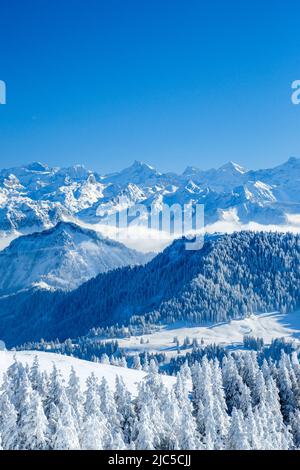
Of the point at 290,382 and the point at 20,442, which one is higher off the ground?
the point at 20,442

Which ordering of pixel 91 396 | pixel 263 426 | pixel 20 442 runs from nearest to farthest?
pixel 20 442 → pixel 91 396 → pixel 263 426

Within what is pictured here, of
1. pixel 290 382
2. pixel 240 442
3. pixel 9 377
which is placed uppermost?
pixel 9 377

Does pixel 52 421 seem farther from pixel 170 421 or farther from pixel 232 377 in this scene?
pixel 232 377

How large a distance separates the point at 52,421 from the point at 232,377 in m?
53.5

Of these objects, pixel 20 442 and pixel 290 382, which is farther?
pixel 290 382

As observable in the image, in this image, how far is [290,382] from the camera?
120 metres

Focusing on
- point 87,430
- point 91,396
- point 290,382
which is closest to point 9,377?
point 91,396
